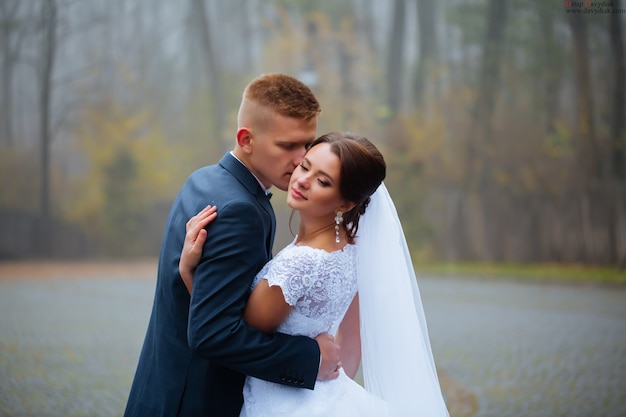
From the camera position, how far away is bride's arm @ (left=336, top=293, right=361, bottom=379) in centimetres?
250

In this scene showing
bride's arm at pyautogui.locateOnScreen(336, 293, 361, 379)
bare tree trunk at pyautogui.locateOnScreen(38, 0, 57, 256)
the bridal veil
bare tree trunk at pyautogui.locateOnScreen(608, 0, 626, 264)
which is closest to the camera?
the bridal veil

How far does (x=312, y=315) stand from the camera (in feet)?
7.09

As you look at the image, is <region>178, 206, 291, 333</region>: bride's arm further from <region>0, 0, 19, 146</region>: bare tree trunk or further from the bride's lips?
<region>0, 0, 19, 146</region>: bare tree trunk

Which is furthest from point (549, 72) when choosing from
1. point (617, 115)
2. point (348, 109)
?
point (348, 109)

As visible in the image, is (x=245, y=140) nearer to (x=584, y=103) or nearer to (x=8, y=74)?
(x=584, y=103)

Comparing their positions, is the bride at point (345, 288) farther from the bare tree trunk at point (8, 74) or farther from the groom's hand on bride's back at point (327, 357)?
the bare tree trunk at point (8, 74)

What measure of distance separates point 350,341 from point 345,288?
1.27 ft

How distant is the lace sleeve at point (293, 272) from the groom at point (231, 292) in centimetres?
6

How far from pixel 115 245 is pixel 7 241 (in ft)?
7.28

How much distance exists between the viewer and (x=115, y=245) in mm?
15977

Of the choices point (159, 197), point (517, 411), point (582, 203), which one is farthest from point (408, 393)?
point (159, 197)

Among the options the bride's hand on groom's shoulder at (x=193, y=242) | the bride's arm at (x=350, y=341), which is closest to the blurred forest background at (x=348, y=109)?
the bride's arm at (x=350, y=341)

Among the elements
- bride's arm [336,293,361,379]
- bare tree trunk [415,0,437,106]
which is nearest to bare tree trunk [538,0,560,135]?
bare tree trunk [415,0,437,106]

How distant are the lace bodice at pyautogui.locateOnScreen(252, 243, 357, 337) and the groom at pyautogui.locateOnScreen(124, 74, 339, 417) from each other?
50mm
